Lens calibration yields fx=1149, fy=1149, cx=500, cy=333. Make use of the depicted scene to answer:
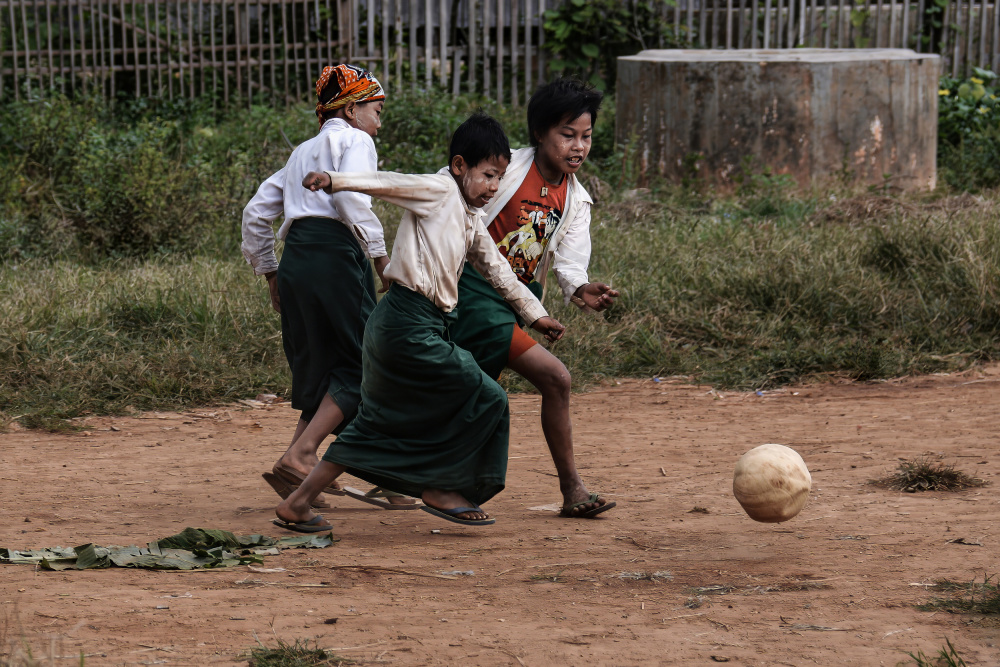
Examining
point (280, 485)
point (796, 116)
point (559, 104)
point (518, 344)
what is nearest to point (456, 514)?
point (518, 344)

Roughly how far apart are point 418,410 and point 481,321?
40 cm

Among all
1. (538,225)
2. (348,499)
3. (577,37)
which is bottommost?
(348,499)

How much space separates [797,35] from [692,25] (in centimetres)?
118

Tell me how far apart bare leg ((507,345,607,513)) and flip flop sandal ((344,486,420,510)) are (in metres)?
0.56

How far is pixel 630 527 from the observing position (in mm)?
4129

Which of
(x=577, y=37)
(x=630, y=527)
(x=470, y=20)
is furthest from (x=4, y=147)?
(x=630, y=527)

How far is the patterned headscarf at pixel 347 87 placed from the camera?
4.24 meters

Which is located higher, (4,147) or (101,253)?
(4,147)

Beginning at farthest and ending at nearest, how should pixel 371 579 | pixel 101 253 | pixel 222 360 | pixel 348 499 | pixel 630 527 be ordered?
pixel 101 253 → pixel 222 360 → pixel 348 499 → pixel 630 527 → pixel 371 579

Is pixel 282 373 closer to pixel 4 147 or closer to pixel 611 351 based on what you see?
pixel 611 351

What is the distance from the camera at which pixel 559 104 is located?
13.5 ft

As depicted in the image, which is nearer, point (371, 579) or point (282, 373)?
point (371, 579)

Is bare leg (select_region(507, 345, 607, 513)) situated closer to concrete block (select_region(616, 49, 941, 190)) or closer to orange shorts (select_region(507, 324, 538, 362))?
orange shorts (select_region(507, 324, 538, 362))

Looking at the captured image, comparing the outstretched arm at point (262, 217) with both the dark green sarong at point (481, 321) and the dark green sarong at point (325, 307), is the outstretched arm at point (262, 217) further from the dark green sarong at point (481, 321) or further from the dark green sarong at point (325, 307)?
the dark green sarong at point (481, 321)
